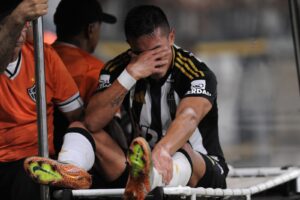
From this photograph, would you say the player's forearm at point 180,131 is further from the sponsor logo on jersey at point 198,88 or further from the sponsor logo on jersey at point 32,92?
the sponsor logo on jersey at point 32,92

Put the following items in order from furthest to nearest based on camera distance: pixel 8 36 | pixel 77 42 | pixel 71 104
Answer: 1. pixel 77 42
2. pixel 71 104
3. pixel 8 36

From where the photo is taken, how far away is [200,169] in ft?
18.0

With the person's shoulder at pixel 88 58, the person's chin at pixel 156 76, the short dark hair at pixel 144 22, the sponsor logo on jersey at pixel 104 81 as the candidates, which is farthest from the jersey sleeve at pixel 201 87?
the person's shoulder at pixel 88 58

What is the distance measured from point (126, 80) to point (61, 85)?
16.4 inches

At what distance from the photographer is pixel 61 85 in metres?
5.71

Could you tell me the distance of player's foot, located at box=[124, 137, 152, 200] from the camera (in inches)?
190

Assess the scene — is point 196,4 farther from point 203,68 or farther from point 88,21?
point 203,68

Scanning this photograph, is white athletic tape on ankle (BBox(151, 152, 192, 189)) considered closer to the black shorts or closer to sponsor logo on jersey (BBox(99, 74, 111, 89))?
the black shorts

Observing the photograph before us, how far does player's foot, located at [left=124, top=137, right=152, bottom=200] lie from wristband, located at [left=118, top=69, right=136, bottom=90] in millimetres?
696

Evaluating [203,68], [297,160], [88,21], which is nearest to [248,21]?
[297,160]

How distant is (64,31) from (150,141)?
117cm

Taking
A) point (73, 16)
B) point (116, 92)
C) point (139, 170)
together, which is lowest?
point (139, 170)

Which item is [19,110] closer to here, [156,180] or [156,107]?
[156,107]

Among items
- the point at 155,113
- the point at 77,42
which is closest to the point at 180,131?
the point at 155,113
